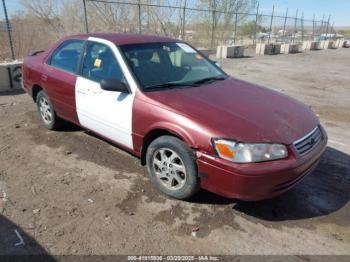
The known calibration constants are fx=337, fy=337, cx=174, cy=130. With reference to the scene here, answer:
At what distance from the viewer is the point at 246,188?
3.01 metres

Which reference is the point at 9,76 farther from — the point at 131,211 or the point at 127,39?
the point at 131,211

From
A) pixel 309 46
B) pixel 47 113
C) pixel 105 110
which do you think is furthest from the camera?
pixel 309 46

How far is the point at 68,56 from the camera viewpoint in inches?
192

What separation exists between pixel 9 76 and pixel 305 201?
7.32 meters

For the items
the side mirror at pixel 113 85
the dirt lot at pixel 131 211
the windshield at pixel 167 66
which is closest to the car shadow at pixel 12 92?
the dirt lot at pixel 131 211

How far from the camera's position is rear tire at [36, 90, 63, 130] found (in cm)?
527

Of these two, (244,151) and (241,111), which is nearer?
(244,151)

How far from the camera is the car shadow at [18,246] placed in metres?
2.75

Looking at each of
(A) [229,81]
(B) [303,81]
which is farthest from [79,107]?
(B) [303,81]

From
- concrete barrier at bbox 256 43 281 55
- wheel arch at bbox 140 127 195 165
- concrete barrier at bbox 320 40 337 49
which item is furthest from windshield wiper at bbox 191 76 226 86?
concrete barrier at bbox 320 40 337 49

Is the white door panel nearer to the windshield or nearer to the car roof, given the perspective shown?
the windshield

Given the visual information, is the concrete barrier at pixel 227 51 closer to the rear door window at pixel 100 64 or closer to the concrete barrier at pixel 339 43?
the rear door window at pixel 100 64

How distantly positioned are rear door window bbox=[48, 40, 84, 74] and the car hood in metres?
1.59

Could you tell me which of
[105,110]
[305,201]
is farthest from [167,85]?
[305,201]
